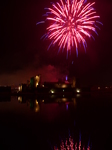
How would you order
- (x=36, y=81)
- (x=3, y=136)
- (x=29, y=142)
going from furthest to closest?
(x=36, y=81) → (x=3, y=136) → (x=29, y=142)

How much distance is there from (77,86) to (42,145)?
7387cm

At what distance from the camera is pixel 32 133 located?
9102 mm

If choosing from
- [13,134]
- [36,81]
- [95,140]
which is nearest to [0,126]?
[13,134]

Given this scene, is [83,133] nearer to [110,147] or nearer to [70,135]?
[70,135]

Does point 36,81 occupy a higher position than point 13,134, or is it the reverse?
point 36,81

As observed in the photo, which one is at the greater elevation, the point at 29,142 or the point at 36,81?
the point at 36,81

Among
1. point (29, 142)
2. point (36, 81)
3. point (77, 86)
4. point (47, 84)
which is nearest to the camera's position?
point (29, 142)

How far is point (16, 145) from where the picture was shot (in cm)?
736

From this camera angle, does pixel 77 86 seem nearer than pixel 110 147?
No

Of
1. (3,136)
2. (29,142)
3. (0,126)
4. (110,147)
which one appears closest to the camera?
(110,147)

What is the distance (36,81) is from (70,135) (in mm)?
56978

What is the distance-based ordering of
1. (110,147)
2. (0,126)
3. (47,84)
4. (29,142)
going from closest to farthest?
1. (110,147)
2. (29,142)
3. (0,126)
4. (47,84)

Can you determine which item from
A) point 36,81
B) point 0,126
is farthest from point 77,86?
point 0,126

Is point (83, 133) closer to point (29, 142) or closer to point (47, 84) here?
point (29, 142)
